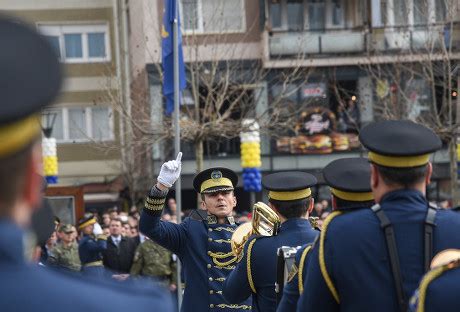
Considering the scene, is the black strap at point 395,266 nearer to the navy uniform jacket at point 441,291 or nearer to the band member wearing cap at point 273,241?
the navy uniform jacket at point 441,291

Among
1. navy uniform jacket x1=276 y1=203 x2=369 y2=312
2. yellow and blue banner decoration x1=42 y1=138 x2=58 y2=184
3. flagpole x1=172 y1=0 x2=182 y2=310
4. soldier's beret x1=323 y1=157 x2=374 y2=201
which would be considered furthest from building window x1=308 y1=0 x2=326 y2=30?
navy uniform jacket x1=276 y1=203 x2=369 y2=312

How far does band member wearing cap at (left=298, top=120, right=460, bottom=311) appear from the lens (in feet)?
13.6

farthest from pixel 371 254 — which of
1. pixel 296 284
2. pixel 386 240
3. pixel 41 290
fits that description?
pixel 41 290

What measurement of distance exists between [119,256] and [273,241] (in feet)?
31.7

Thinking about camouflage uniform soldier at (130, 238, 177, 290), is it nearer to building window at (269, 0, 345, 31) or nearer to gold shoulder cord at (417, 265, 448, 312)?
gold shoulder cord at (417, 265, 448, 312)

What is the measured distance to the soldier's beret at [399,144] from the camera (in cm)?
427

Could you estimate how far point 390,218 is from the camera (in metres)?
4.18

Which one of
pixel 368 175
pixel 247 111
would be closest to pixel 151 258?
pixel 368 175

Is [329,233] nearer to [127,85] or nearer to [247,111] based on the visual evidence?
[247,111]

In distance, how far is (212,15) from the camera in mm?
27875

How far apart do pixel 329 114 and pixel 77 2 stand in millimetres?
10038

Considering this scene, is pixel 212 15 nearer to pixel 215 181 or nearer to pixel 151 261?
pixel 151 261

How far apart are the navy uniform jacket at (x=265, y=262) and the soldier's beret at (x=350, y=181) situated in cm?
125

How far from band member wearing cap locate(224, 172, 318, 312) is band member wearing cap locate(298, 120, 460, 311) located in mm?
1994
